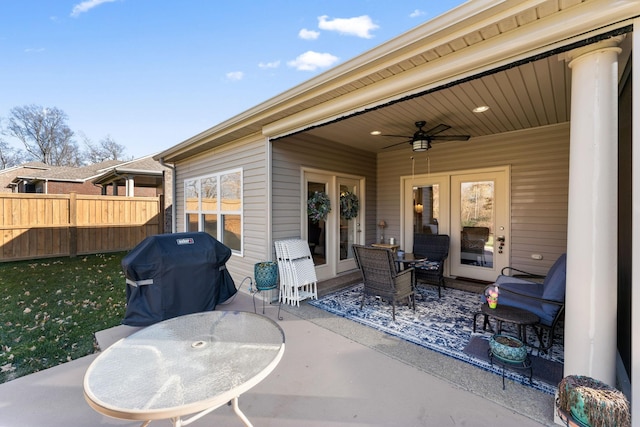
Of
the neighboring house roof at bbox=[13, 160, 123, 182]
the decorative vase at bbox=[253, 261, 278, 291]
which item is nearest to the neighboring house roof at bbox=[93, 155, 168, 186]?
the neighboring house roof at bbox=[13, 160, 123, 182]

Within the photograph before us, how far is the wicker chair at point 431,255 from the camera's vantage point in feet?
15.0

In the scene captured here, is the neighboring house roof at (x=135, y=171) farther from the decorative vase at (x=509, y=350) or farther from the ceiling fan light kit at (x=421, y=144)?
the decorative vase at (x=509, y=350)

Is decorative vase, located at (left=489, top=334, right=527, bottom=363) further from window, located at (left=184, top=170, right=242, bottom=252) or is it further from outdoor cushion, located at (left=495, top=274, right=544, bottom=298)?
window, located at (left=184, top=170, right=242, bottom=252)

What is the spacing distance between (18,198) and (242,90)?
6.85 metres

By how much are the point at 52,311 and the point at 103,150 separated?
2789cm

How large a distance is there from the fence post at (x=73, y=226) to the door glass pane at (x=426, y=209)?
9.41m

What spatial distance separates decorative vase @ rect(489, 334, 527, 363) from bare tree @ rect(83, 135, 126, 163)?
31600 millimetres

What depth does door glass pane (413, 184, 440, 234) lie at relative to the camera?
5.53 m

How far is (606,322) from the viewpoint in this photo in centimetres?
172

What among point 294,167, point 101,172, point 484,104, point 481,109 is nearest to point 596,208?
point 484,104

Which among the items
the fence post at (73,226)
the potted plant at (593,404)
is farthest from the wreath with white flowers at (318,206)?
the fence post at (73,226)

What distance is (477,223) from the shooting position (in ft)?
16.5

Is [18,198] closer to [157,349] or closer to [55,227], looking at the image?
[55,227]

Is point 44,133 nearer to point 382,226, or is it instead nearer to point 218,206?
point 218,206
